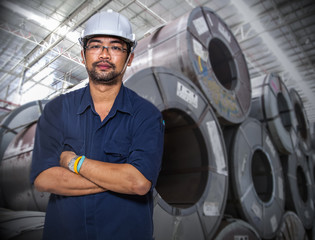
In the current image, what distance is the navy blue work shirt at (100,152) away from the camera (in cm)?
82

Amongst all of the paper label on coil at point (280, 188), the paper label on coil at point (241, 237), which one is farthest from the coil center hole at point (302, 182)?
the paper label on coil at point (241, 237)

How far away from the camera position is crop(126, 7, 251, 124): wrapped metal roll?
1.95 metres

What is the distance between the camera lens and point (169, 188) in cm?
206

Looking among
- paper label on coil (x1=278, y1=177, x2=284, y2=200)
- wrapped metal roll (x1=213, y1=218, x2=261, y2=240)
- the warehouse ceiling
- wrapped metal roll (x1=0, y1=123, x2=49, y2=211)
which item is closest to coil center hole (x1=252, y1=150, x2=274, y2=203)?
paper label on coil (x1=278, y1=177, x2=284, y2=200)

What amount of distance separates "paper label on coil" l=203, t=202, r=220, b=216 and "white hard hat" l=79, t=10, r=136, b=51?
130 cm

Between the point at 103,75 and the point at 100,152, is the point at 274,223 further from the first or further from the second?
the point at 103,75

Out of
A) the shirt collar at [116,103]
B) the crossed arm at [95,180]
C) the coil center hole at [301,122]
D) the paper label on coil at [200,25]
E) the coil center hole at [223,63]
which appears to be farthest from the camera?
the coil center hole at [301,122]

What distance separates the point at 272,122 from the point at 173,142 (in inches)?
70.9

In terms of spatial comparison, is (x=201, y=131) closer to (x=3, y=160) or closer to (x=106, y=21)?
(x=106, y=21)

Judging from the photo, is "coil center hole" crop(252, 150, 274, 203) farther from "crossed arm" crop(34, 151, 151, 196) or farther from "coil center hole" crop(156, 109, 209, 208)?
"crossed arm" crop(34, 151, 151, 196)

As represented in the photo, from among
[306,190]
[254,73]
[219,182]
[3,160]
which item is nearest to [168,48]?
[219,182]

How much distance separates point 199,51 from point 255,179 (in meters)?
1.94

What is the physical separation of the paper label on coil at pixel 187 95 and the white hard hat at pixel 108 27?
72 centimetres

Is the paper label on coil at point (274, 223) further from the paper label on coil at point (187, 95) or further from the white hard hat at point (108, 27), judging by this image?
the white hard hat at point (108, 27)
